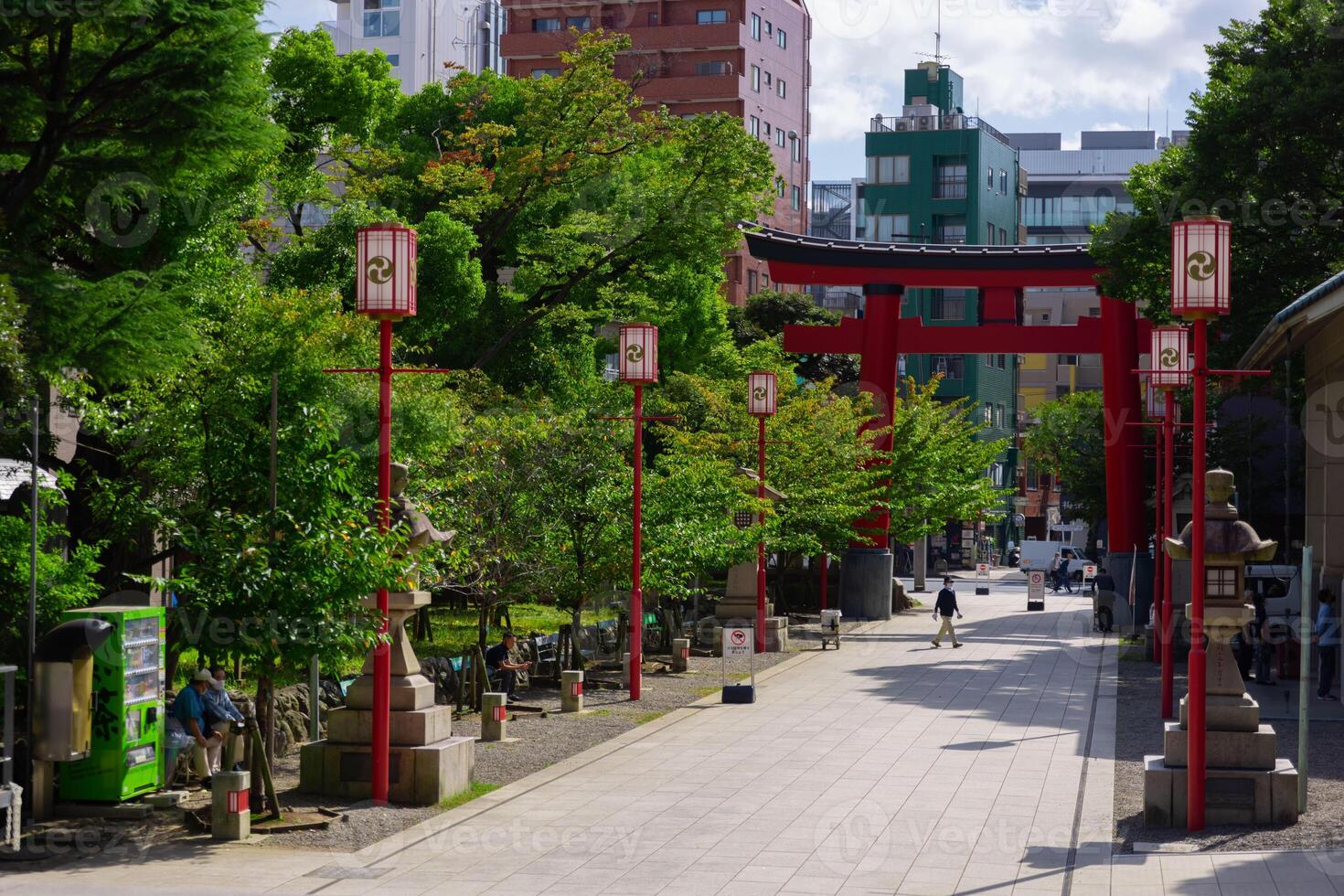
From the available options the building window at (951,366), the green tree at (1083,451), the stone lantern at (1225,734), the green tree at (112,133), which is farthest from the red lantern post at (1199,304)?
the building window at (951,366)

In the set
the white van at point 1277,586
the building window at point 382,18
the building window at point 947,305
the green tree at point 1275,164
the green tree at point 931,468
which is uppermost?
the building window at point 382,18

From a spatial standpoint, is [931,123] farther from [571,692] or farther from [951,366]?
[571,692]

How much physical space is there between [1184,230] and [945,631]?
22586 mm

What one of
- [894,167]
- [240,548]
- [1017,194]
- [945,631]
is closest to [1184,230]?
[240,548]

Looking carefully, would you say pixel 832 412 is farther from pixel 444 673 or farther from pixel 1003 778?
pixel 1003 778

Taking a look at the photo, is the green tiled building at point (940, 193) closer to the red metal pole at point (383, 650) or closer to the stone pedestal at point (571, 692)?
the stone pedestal at point (571, 692)

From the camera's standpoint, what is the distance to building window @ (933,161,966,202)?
8869cm

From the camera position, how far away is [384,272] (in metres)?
16.2

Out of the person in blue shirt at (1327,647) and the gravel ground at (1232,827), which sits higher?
the person in blue shirt at (1327,647)

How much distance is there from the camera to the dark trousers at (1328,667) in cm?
2547

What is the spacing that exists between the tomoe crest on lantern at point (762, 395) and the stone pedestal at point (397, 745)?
655 inches

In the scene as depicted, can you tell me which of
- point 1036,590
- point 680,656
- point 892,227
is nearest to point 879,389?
point 1036,590

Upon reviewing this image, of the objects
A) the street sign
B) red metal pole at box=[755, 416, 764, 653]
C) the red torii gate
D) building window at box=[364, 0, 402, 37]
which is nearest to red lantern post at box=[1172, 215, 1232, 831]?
red metal pole at box=[755, 416, 764, 653]

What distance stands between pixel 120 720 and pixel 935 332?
32602 mm
